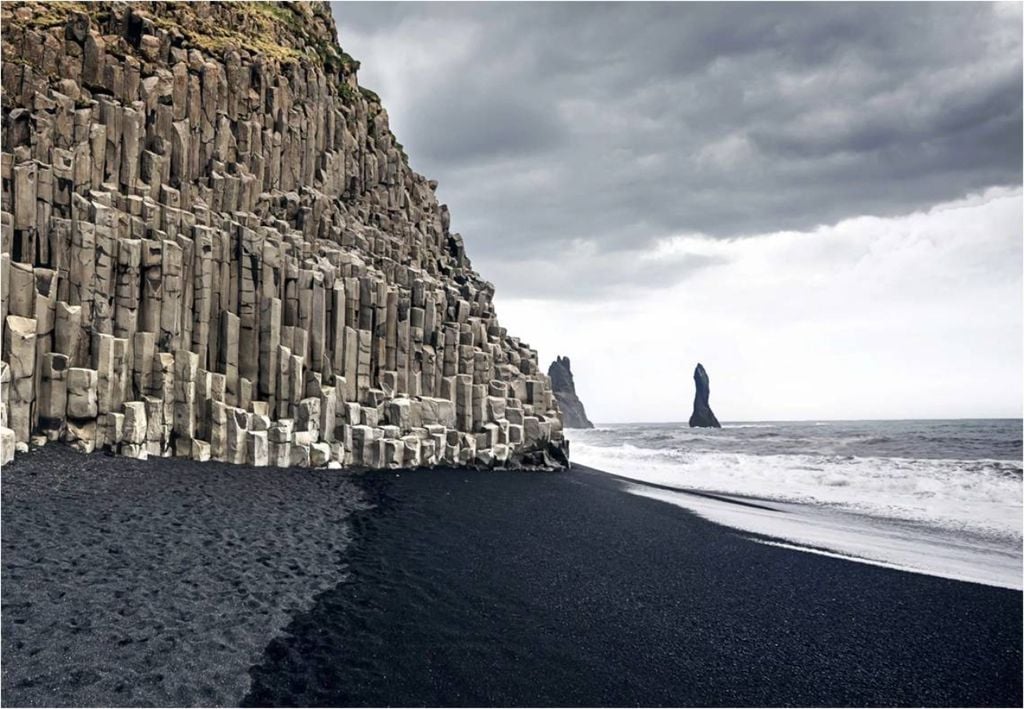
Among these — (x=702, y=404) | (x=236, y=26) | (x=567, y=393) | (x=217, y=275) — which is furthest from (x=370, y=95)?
(x=702, y=404)

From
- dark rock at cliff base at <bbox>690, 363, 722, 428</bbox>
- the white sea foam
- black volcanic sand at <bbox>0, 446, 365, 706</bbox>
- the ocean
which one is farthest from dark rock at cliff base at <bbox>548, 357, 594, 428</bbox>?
black volcanic sand at <bbox>0, 446, 365, 706</bbox>

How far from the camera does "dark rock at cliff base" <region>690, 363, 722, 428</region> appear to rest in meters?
156

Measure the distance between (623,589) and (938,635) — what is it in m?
5.57

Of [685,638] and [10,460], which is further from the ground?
[10,460]

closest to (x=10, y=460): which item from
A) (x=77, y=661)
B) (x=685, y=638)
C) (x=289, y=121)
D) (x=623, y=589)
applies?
(x=77, y=661)

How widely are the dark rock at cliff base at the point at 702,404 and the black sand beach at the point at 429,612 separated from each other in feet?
486

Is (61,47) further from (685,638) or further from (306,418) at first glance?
(685,638)

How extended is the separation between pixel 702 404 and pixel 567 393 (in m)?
39.1

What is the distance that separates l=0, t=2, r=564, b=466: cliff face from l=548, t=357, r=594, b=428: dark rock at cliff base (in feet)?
405

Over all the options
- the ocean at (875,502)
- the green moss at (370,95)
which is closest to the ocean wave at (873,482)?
the ocean at (875,502)

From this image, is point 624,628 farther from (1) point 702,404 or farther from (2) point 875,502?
(1) point 702,404

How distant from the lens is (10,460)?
1458 cm

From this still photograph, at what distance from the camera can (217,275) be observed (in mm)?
21812

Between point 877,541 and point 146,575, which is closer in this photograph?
point 146,575
